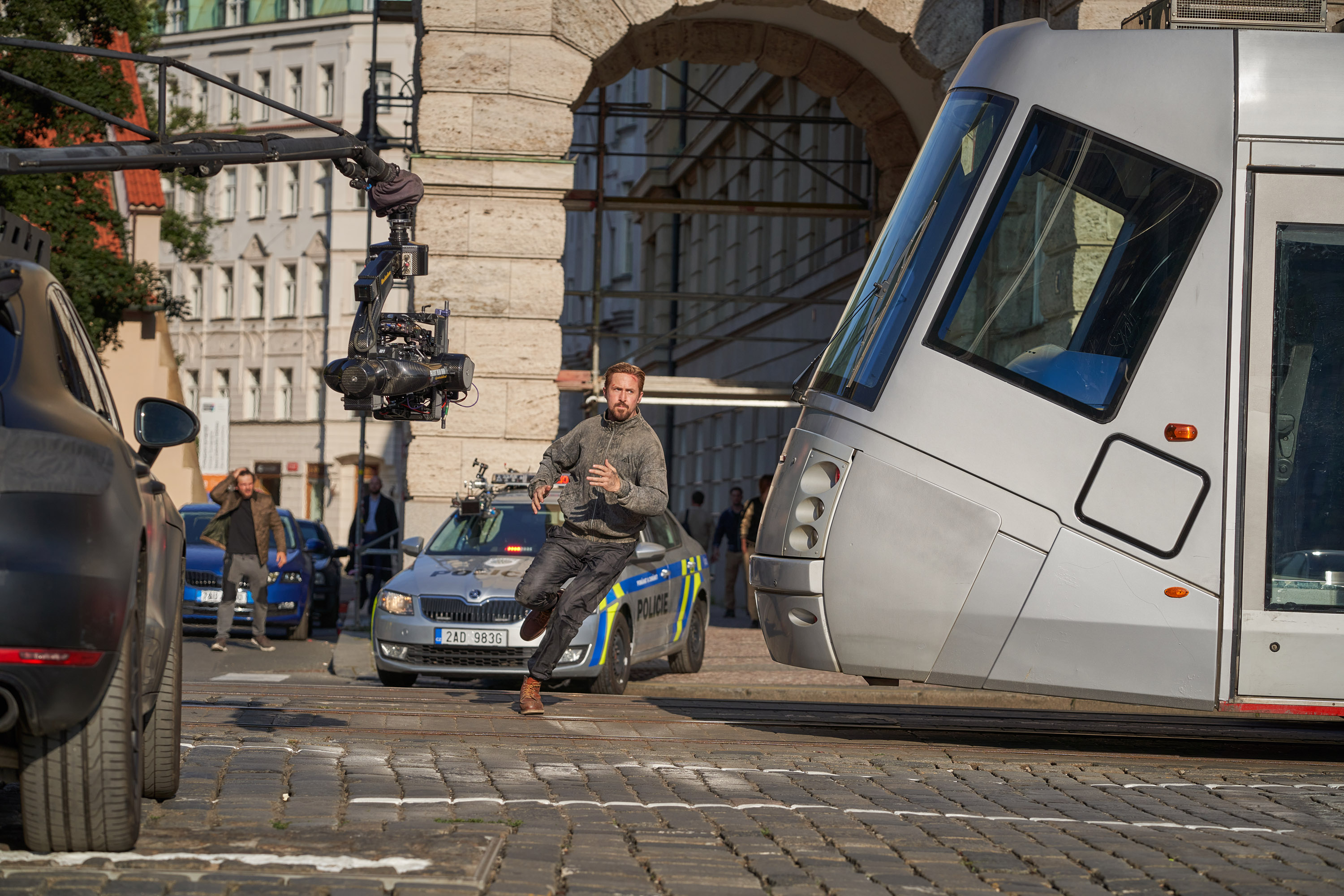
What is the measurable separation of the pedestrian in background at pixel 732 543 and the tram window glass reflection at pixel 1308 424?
18.9 m

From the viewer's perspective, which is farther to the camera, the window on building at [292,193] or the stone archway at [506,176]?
the window on building at [292,193]

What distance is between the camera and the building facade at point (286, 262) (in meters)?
67.8

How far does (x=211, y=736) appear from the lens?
8305mm

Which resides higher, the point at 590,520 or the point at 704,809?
the point at 590,520

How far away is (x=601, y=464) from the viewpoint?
9.59m

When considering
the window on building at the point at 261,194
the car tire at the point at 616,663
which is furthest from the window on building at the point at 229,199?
the car tire at the point at 616,663

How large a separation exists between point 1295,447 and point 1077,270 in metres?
1.26

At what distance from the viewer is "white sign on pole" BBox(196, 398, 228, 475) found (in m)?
32.7

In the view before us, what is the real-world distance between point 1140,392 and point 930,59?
11205 mm

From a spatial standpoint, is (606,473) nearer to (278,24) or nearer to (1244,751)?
(1244,751)

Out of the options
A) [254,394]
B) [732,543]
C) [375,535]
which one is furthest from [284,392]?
[732,543]

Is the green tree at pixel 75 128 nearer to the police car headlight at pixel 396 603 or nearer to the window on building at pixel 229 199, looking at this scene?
the police car headlight at pixel 396 603

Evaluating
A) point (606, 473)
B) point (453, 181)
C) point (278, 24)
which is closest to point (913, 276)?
point (606, 473)

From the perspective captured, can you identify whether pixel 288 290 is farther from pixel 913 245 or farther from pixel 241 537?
pixel 913 245
